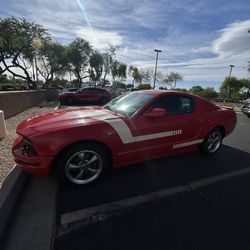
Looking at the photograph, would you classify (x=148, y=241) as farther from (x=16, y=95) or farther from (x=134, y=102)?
(x=16, y=95)

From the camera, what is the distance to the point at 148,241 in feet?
7.41

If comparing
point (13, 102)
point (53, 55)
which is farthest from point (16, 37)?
point (13, 102)

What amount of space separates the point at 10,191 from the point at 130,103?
2.43m

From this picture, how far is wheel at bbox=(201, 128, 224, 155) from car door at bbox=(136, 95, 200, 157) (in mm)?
468

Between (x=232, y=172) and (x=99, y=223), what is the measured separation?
274 centimetres

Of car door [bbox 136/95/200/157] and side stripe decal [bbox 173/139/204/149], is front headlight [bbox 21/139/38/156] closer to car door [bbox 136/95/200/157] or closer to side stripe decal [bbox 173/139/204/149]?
car door [bbox 136/95/200/157]

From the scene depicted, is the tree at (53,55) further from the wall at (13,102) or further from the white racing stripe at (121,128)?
the white racing stripe at (121,128)

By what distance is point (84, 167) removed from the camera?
322cm

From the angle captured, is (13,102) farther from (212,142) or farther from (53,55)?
(53,55)

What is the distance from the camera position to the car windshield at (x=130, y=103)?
12.4 ft

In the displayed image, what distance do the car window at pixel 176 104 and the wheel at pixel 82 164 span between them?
4.41 ft

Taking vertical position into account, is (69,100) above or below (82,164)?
below

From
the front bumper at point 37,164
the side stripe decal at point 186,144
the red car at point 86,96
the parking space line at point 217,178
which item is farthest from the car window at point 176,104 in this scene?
the red car at point 86,96

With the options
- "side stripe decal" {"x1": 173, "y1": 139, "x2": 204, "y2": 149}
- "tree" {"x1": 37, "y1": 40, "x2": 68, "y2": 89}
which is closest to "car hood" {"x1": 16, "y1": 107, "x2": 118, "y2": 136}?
"side stripe decal" {"x1": 173, "y1": 139, "x2": 204, "y2": 149}
